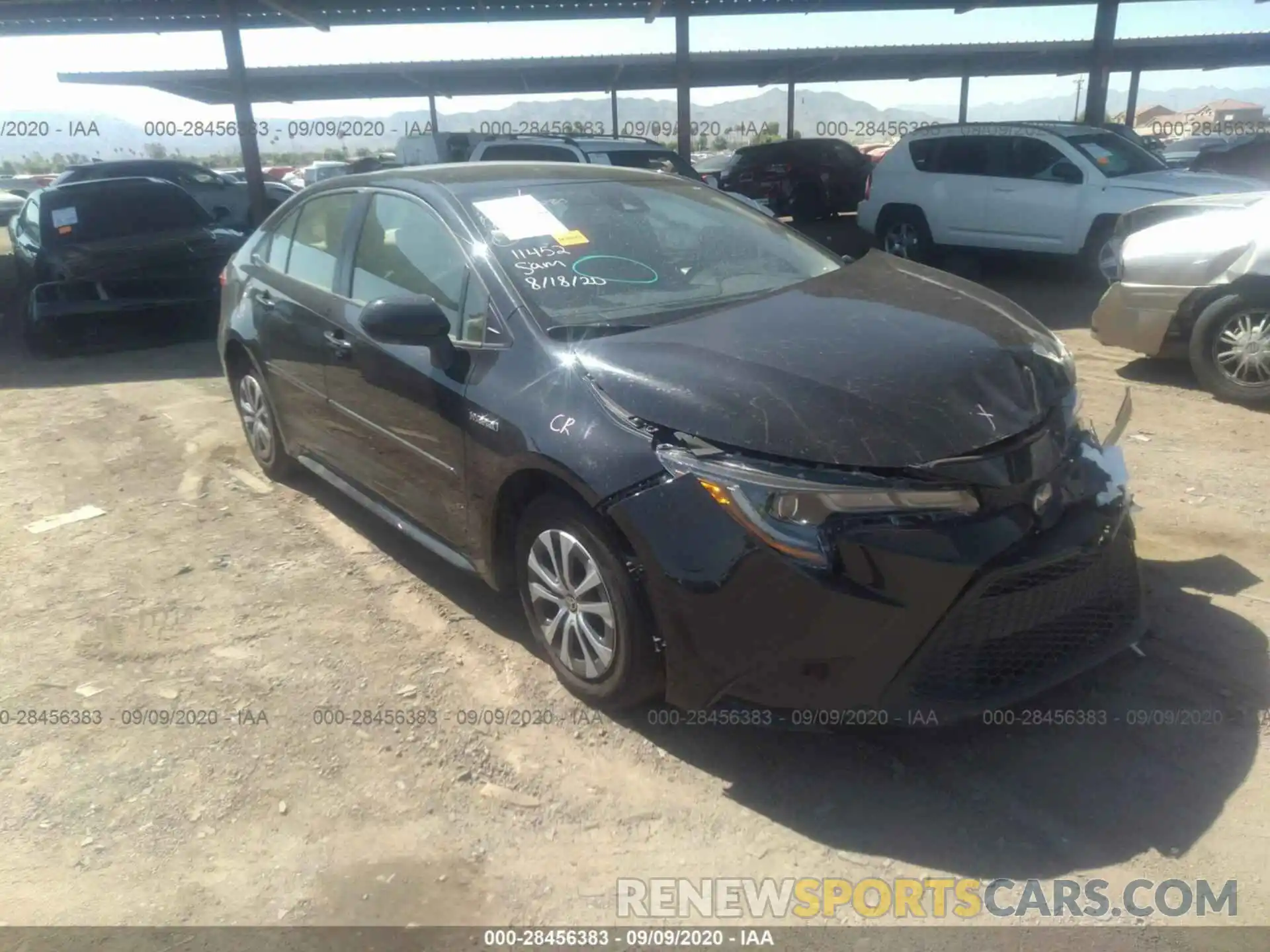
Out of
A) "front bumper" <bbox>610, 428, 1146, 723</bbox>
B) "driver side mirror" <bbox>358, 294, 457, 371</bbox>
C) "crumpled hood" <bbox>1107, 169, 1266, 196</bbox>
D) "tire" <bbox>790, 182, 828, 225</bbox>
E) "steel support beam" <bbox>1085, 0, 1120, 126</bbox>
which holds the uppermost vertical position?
"steel support beam" <bbox>1085, 0, 1120, 126</bbox>

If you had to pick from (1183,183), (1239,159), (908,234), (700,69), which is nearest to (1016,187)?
(908,234)

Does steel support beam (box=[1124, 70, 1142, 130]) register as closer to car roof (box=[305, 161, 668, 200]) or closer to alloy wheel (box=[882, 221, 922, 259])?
alloy wheel (box=[882, 221, 922, 259])

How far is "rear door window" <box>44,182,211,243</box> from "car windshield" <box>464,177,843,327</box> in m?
7.18

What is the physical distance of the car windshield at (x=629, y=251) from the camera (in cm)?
340

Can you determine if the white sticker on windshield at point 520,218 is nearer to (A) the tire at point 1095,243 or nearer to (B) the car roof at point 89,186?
(A) the tire at point 1095,243

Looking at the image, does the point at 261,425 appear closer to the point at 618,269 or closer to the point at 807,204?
the point at 618,269

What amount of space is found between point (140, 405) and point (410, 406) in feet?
14.6

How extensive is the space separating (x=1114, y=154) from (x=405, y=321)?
9.61 metres

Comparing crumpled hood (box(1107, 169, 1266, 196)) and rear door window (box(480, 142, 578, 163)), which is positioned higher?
rear door window (box(480, 142, 578, 163))

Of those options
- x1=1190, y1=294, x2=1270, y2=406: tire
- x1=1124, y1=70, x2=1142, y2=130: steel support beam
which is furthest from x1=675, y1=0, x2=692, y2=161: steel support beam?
x1=1124, y1=70, x2=1142, y2=130: steel support beam

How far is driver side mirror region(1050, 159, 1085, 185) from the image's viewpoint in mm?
10242

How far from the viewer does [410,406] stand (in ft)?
12.1

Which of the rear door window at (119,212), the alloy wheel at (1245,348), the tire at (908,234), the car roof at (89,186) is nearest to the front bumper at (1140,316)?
the alloy wheel at (1245,348)

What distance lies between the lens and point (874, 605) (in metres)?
2.54
